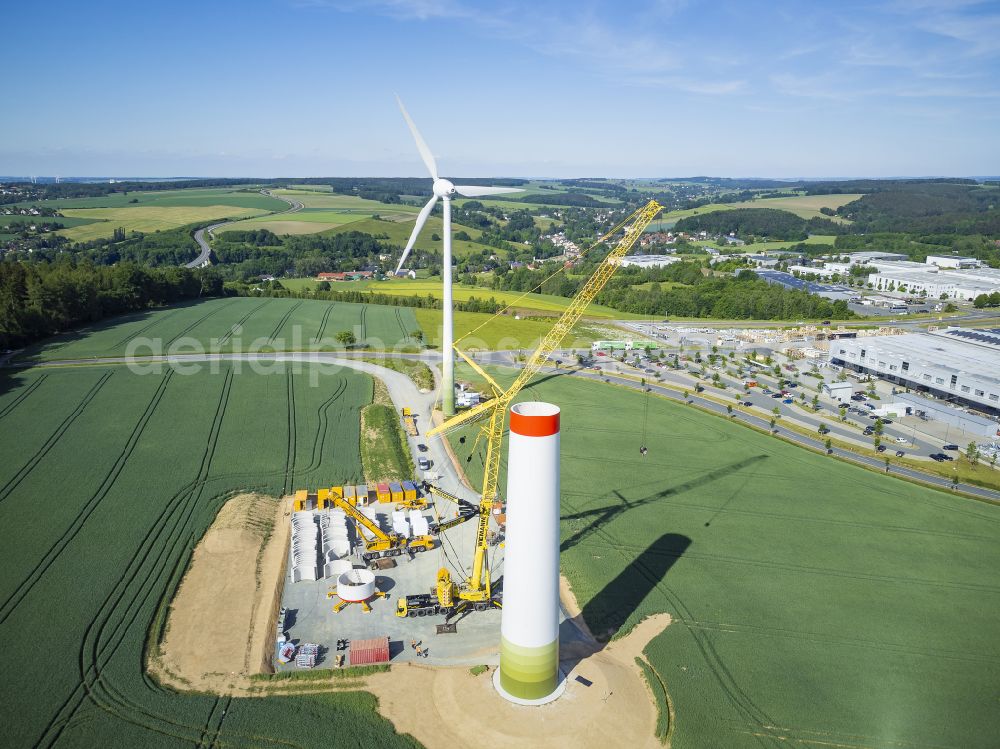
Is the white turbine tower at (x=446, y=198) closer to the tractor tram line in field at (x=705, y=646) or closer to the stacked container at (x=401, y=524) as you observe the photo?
the stacked container at (x=401, y=524)

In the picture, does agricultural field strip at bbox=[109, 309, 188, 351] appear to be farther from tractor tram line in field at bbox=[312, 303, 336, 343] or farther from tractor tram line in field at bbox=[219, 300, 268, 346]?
tractor tram line in field at bbox=[312, 303, 336, 343]

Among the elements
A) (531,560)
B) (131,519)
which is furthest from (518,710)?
(131,519)

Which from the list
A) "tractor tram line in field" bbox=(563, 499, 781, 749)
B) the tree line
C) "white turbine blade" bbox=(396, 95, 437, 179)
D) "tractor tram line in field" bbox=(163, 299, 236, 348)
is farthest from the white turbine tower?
the tree line

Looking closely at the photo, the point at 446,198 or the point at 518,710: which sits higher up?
the point at 446,198

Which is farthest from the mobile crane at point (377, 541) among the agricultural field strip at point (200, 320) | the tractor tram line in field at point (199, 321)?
the agricultural field strip at point (200, 320)

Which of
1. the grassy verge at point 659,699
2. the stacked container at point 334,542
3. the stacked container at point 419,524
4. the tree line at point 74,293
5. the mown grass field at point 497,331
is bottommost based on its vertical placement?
the grassy verge at point 659,699

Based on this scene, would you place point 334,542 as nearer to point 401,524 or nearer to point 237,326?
point 401,524
